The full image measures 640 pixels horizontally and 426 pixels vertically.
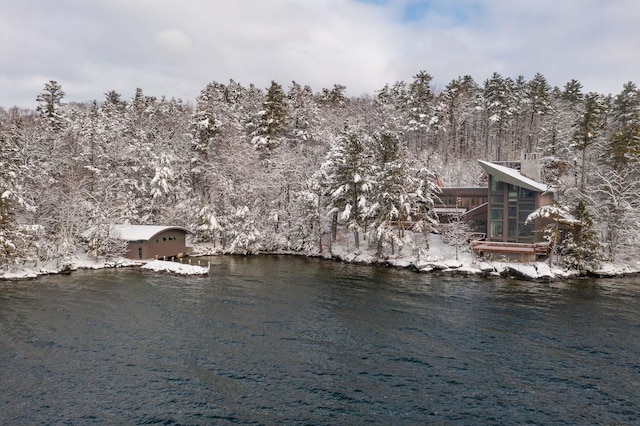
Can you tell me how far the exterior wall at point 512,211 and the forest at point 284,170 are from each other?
9.94 feet

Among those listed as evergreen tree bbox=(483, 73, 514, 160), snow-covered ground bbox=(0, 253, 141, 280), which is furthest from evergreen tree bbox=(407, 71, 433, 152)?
snow-covered ground bbox=(0, 253, 141, 280)

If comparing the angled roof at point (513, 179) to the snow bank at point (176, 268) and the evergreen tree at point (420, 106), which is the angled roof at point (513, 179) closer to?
the evergreen tree at point (420, 106)

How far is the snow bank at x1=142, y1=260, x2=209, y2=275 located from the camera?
38438mm

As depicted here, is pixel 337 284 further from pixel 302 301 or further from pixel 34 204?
pixel 34 204

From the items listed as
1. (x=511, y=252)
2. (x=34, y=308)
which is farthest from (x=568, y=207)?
(x=34, y=308)

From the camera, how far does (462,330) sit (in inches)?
909

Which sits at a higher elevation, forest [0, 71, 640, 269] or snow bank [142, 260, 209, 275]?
forest [0, 71, 640, 269]

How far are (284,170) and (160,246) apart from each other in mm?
18789

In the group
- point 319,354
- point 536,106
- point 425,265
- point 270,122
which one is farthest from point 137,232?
point 536,106

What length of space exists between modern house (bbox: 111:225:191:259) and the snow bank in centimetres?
403

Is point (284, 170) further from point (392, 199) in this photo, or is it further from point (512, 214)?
point (512, 214)

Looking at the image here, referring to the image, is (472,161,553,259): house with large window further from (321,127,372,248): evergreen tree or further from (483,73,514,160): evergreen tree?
(483,73,514,160): evergreen tree

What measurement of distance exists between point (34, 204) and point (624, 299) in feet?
187

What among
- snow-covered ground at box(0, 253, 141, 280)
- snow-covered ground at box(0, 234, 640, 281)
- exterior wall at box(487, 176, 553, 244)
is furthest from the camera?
exterior wall at box(487, 176, 553, 244)
